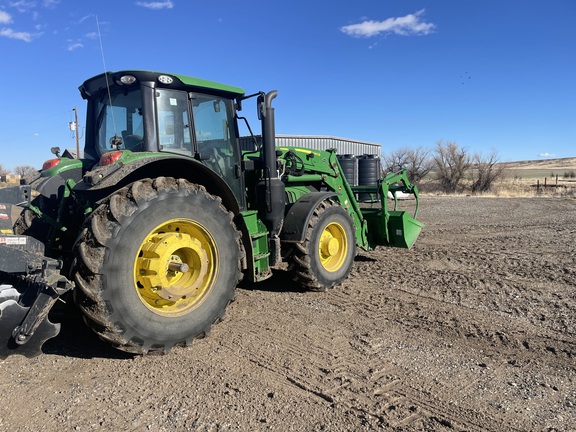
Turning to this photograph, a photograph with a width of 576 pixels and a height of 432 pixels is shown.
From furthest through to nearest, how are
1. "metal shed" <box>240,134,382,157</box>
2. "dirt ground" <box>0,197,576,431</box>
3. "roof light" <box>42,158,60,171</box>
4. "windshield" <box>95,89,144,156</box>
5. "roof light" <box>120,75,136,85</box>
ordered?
"metal shed" <box>240,134,382,157</box> < "roof light" <box>42,158,60,171</box> < "windshield" <box>95,89,144,156</box> < "roof light" <box>120,75,136,85</box> < "dirt ground" <box>0,197,576,431</box>

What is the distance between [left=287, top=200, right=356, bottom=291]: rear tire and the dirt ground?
0.81ft

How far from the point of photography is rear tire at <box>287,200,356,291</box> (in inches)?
213

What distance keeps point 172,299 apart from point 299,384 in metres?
1.29

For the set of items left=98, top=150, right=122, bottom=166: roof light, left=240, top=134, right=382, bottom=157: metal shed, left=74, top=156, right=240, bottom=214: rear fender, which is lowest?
left=74, top=156, right=240, bottom=214: rear fender

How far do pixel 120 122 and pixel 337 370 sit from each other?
327 centimetres

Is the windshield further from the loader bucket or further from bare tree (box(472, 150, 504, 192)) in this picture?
bare tree (box(472, 150, 504, 192))

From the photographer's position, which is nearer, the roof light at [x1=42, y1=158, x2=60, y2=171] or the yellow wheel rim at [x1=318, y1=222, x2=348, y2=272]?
the roof light at [x1=42, y1=158, x2=60, y2=171]

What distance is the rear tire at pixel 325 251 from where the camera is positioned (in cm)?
542

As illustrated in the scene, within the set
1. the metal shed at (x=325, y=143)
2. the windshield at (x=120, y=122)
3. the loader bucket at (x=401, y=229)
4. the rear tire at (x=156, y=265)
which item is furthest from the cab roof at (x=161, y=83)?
the metal shed at (x=325, y=143)

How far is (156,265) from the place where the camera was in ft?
11.7

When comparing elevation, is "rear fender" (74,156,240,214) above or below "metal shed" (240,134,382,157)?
below

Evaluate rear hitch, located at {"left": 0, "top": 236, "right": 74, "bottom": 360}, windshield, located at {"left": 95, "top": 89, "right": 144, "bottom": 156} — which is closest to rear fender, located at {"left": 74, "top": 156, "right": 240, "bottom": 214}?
windshield, located at {"left": 95, "top": 89, "right": 144, "bottom": 156}

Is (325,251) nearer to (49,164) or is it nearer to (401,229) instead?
(401,229)

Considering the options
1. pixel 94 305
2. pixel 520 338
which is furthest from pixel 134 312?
pixel 520 338
